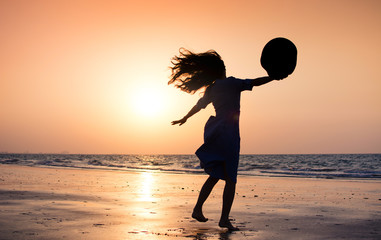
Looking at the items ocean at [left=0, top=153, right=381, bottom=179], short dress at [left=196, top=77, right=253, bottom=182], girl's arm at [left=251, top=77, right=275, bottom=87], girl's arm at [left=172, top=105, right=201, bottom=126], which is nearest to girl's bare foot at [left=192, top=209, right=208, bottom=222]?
short dress at [left=196, top=77, right=253, bottom=182]

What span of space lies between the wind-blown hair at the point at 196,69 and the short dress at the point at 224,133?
0.85 ft

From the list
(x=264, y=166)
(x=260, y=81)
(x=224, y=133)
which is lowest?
(x=264, y=166)

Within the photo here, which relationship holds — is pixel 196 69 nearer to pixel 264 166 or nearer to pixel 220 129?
pixel 220 129

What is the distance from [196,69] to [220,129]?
93cm

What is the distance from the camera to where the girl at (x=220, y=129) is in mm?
4977

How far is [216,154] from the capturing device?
16.6 feet

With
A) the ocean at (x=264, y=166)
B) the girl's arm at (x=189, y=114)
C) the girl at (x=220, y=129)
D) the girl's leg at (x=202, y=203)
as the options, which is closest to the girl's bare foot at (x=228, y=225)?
the girl at (x=220, y=129)

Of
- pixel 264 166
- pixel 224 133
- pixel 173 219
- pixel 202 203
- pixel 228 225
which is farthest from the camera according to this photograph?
pixel 264 166

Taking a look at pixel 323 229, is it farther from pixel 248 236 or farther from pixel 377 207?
pixel 377 207

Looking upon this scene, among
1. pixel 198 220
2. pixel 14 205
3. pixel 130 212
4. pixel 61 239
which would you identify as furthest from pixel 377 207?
pixel 14 205

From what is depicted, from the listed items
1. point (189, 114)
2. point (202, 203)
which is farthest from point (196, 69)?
point (202, 203)

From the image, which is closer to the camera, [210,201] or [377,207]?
[377,207]

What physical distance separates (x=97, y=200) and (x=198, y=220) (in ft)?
10.4

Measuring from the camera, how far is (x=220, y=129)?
5.06m
